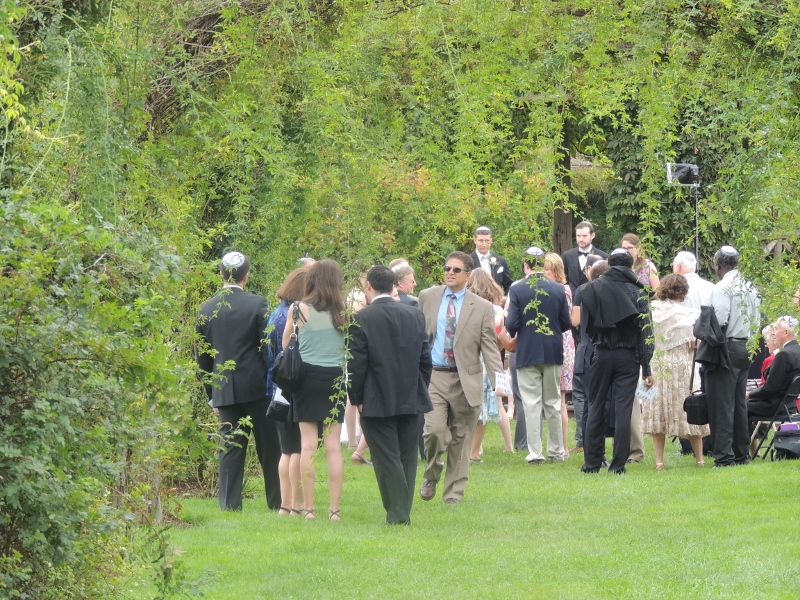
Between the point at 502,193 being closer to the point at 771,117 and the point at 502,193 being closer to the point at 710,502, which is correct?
the point at 771,117

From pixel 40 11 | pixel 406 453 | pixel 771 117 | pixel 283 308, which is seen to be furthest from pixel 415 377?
pixel 40 11

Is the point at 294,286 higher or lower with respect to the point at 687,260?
lower

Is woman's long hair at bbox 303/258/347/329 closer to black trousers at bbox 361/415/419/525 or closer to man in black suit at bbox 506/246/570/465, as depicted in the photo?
black trousers at bbox 361/415/419/525

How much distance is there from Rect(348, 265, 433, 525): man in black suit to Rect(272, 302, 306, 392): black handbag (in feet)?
1.39

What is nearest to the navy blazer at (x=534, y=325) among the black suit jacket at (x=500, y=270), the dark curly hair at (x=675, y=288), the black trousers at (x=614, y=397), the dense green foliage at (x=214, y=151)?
the black trousers at (x=614, y=397)

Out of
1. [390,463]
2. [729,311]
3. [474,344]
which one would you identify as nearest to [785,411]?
[729,311]

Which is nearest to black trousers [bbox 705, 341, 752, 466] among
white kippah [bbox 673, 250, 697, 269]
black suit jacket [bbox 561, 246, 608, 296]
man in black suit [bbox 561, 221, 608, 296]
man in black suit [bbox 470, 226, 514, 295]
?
white kippah [bbox 673, 250, 697, 269]

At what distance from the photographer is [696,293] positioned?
12.7 metres

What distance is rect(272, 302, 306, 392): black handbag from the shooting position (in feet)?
29.2

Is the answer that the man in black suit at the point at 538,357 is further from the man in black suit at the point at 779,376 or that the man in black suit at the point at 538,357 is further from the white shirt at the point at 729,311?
the man in black suit at the point at 779,376

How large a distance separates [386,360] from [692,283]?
16.0 feet

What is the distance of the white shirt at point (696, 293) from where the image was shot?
12.6 m

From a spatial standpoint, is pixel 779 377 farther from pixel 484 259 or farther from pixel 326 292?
pixel 326 292

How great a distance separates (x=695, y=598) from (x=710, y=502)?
320 cm
